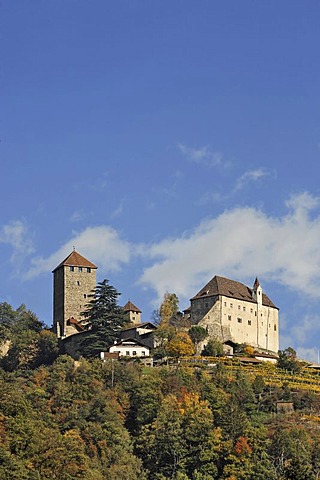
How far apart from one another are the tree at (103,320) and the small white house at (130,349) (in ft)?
3.82

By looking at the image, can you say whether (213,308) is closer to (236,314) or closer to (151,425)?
(236,314)

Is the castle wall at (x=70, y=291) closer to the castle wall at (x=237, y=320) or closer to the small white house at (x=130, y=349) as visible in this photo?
the small white house at (x=130, y=349)

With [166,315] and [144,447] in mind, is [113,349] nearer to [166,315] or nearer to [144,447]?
[166,315]

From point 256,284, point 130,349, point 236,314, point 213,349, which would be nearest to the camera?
point 213,349

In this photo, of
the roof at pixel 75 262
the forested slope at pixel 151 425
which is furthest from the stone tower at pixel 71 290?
the forested slope at pixel 151 425

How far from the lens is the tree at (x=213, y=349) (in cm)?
9362

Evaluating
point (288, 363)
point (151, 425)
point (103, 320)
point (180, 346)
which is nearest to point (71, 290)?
point (103, 320)

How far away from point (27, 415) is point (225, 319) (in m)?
30.1

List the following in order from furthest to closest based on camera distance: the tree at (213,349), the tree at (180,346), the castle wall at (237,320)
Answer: the castle wall at (237,320), the tree at (213,349), the tree at (180,346)

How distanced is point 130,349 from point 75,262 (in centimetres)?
1609

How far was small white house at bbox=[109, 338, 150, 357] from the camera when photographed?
308 ft

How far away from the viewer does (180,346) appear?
304ft

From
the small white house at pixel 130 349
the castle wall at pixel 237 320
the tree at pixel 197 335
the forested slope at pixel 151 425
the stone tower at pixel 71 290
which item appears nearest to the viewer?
the forested slope at pixel 151 425

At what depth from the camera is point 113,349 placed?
309 feet
